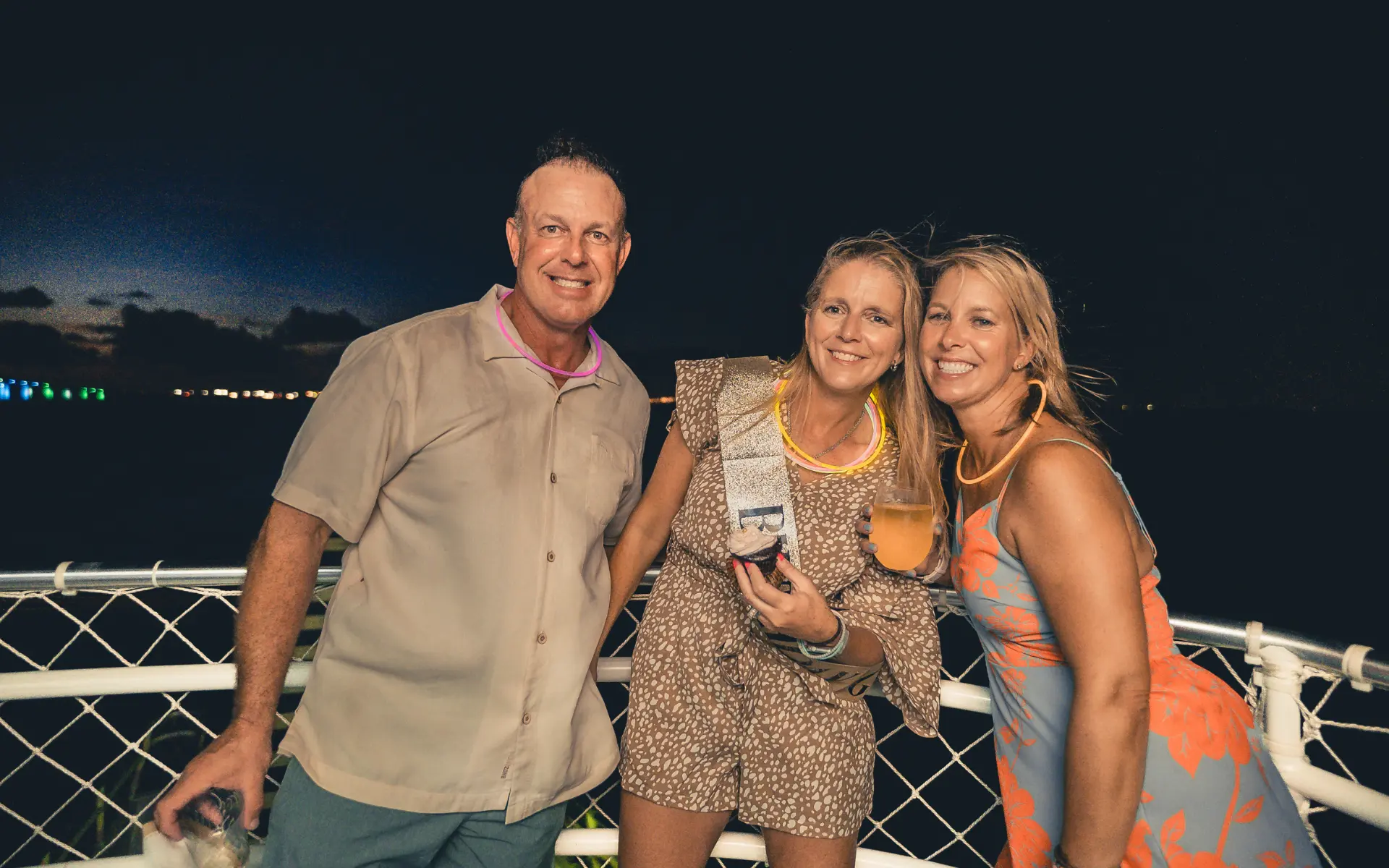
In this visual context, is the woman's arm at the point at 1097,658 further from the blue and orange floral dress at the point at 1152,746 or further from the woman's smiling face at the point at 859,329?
the woman's smiling face at the point at 859,329

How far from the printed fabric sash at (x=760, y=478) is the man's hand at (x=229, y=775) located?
1230mm

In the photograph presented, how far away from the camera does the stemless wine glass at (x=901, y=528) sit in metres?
1.83

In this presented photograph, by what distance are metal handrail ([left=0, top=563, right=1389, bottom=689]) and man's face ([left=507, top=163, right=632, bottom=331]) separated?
3.06 feet

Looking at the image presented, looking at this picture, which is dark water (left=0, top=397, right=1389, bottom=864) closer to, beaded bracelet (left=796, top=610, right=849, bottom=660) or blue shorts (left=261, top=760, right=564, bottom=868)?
blue shorts (left=261, top=760, right=564, bottom=868)

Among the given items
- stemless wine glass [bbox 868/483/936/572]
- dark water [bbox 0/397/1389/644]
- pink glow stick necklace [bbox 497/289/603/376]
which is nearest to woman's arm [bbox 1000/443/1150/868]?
stemless wine glass [bbox 868/483/936/572]

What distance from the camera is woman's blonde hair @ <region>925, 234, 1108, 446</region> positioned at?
6.10ft

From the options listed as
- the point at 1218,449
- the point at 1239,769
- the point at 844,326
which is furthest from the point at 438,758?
the point at 1218,449

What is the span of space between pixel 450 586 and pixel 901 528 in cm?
115

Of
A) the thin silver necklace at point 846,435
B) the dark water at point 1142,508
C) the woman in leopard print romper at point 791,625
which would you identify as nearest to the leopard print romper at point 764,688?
the woman in leopard print romper at point 791,625

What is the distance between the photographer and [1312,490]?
62406 millimetres

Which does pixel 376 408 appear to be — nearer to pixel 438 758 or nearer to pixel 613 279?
pixel 613 279

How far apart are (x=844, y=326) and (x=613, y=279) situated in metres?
0.69

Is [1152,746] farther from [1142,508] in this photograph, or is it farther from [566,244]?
[1142,508]

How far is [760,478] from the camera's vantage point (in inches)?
80.5
